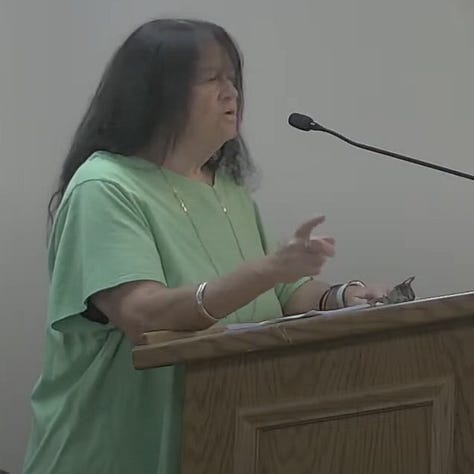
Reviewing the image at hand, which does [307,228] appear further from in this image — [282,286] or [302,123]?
[282,286]

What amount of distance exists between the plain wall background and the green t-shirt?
647 mm

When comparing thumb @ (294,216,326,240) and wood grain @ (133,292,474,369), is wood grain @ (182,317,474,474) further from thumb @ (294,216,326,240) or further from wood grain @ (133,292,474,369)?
thumb @ (294,216,326,240)

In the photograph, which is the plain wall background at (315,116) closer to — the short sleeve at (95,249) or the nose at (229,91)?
the nose at (229,91)

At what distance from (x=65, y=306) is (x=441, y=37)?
1105 millimetres

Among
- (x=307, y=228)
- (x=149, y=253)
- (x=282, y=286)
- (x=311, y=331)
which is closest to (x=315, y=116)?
(x=282, y=286)

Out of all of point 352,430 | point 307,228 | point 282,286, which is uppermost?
point 307,228

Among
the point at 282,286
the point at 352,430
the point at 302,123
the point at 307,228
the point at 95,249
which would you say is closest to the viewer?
the point at 352,430

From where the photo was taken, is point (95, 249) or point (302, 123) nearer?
point (95, 249)

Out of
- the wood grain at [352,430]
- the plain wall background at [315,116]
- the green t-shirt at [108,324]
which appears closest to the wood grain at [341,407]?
the wood grain at [352,430]

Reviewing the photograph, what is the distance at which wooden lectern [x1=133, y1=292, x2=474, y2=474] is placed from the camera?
3.07 feet

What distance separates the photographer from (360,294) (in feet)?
5.02

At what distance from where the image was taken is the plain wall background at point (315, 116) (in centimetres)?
207

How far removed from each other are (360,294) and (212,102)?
34 cm

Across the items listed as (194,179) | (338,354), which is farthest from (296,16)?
(338,354)
